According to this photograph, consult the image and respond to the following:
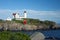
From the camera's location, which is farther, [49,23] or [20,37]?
[49,23]

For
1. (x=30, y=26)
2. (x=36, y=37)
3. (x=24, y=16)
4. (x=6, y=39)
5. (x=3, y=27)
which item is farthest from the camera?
(x=30, y=26)

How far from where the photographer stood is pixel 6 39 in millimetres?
23531

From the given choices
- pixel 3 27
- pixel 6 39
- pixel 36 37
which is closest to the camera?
pixel 6 39

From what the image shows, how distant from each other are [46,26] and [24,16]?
28.4 metres

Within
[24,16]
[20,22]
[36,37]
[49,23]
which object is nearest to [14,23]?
[20,22]

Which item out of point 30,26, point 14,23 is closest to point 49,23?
point 30,26

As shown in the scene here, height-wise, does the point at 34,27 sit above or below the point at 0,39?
below

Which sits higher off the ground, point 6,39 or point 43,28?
point 6,39

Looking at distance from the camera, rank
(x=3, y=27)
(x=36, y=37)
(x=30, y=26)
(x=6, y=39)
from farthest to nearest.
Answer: (x=30, y=26) → (x=3, y=27) → (x=36, y=37) → (x=6, y=39)

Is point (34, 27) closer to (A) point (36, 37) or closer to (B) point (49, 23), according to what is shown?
(B) point (49, 23)

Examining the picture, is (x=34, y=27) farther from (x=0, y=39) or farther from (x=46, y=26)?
(x=0, y=39)

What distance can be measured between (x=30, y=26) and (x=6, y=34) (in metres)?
127

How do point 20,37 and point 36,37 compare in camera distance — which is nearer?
point 20,37

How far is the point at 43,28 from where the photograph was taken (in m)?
154
